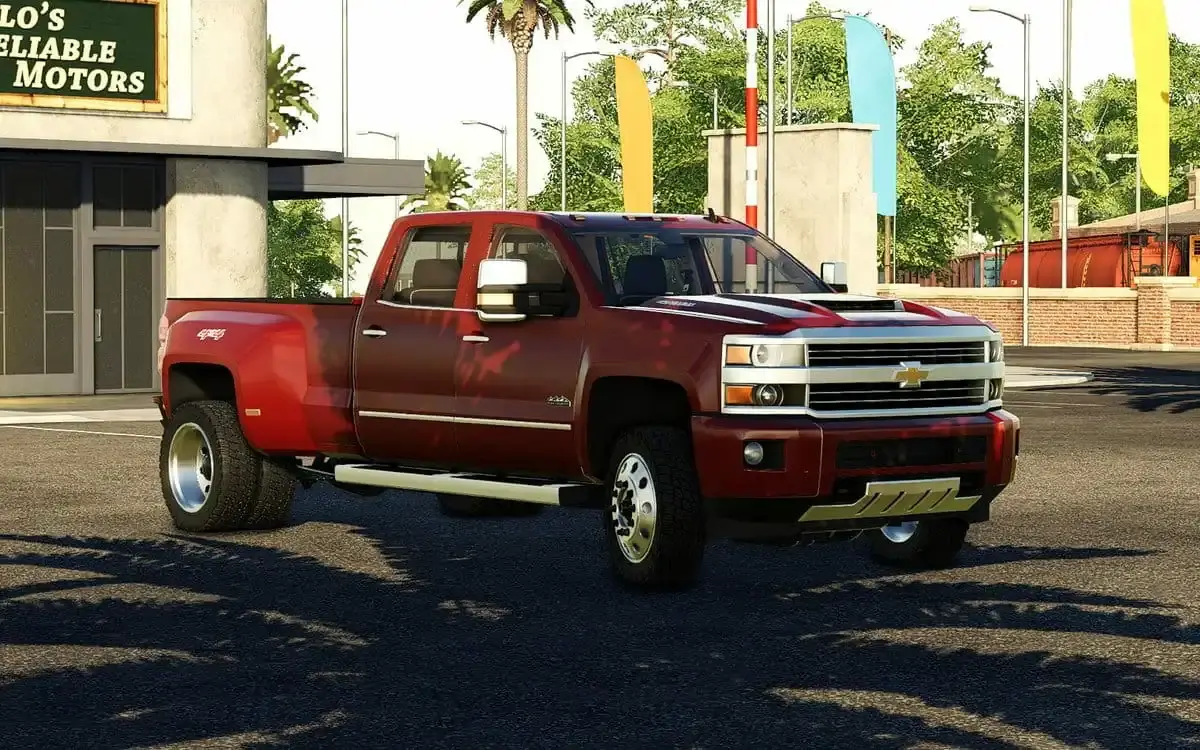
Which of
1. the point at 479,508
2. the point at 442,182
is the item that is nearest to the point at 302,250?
the point at 442,182

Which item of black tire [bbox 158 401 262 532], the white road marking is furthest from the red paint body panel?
the white road marking

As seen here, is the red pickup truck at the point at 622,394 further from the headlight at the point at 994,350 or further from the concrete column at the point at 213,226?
the concrete column at the point at 213,226

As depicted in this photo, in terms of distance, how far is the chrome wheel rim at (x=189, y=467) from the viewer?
1315cm

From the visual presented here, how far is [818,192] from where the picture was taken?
33.2 m

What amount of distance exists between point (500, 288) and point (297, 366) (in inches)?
81.4

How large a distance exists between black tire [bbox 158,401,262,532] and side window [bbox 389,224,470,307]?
5.72 ft

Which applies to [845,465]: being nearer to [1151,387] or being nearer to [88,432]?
[88,432]

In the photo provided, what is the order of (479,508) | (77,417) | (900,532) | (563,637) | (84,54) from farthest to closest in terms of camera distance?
1. (84,54)
2. (77,417)
3. (479,508)
4. (900,532)
5. (563,637)

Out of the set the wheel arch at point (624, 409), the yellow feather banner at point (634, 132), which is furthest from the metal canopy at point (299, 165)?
the wheel arch at point (624, 409)

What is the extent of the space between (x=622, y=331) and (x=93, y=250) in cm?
2069

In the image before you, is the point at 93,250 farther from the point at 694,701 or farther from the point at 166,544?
the point at 694,701

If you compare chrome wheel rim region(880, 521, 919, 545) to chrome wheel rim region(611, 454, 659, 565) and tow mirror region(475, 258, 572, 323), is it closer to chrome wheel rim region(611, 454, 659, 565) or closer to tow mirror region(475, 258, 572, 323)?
chrome wheel rim region(611, 454, 659, 565)

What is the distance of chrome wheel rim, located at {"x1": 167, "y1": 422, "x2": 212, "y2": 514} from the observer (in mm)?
13148

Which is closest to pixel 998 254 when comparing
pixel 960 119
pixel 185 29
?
pixel 960 119
